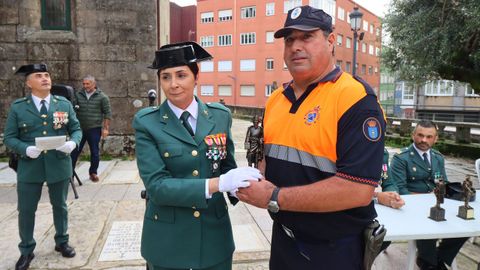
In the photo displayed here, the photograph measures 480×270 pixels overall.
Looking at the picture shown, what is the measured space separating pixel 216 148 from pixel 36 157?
254 centimetres

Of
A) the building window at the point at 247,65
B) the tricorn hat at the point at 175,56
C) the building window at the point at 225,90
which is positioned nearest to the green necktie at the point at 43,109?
the tricorn hat at the point at 175,56

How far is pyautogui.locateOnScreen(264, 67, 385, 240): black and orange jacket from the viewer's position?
1719 millimetres

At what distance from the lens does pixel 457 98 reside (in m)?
29.0

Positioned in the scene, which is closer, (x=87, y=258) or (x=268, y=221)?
(x=87, y=258)

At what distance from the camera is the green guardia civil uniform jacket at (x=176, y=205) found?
2082 mm

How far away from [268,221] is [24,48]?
7416 mm

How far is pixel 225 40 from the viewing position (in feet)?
151

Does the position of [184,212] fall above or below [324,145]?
below

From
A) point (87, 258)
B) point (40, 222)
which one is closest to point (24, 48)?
point (40, 222)

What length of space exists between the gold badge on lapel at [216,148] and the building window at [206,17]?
46986 millimetres

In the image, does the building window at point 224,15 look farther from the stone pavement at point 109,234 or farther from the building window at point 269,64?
the stone pavement at point 109,234

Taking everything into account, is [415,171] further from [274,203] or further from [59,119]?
[59,119]

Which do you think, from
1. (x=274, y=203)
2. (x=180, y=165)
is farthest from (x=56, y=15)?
(x=274, y=203)

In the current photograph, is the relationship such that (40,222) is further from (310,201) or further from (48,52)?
(48,52)
